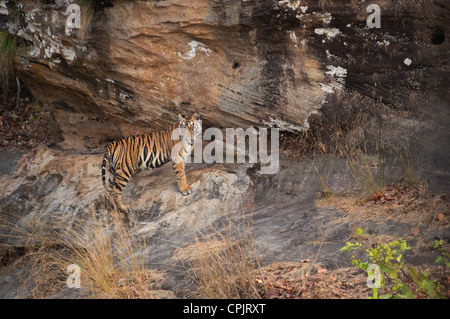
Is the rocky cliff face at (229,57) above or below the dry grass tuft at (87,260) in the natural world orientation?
above

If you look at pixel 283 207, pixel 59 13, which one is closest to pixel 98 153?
pixel 59 13

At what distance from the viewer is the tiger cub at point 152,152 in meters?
7.52

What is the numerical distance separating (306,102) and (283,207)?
1.73 meters

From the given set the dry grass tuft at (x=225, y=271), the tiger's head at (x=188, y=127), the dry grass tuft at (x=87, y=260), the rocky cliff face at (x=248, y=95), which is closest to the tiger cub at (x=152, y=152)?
the tiger's head at (x=188, y=127)

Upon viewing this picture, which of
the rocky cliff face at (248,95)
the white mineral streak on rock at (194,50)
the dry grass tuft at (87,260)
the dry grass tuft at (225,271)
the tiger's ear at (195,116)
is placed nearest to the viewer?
the dry grass tuft at (225,271)

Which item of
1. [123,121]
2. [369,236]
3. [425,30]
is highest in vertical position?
[425,30]

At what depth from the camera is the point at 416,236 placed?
5250 millimetres

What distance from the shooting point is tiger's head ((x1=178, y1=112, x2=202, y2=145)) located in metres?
7.49

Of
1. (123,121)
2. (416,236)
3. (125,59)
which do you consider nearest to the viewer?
(416,236)

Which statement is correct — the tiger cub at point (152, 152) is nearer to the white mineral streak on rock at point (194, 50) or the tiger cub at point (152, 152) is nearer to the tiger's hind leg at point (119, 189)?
the tiger's hind leg at point (119, 189)

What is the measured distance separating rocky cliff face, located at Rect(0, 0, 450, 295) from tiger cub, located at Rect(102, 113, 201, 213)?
32 centimetres

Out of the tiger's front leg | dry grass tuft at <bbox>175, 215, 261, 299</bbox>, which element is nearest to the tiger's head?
the tiger's front leg

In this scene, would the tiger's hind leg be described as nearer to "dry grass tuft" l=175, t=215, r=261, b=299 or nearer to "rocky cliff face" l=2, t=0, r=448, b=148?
"rocky cliff face" l=2, t=0, r=448, b=148
